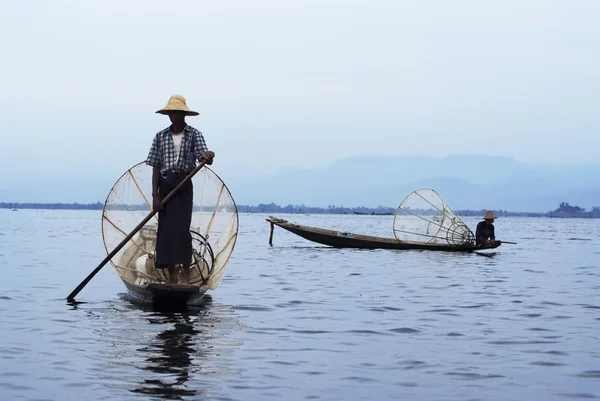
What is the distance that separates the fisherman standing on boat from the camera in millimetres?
9258

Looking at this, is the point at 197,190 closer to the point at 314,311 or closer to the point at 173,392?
the point at 314,311

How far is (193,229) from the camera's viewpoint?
34.3ft

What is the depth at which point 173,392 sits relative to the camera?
5.62 metres

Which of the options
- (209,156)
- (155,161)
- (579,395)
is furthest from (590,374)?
(155,161)

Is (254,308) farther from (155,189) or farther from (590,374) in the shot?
(590,374)

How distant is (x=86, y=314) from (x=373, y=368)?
4.52m

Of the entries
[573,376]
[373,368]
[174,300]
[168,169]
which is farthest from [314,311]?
[573,376]

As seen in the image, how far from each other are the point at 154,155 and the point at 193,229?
1416 millimetres

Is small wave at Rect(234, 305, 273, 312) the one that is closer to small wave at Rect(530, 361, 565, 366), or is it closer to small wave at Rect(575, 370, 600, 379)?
small wave at Rect(530, 361, 565, 366)

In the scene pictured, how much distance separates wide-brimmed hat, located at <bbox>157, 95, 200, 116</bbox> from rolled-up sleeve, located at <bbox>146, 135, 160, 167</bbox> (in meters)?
0.40

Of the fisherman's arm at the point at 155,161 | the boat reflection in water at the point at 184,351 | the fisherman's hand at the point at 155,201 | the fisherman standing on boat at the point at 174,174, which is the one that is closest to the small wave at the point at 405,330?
the boat reflection in water at the point at 184,351

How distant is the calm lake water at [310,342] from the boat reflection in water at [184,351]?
0.06 ft

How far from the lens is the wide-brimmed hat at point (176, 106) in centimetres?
910

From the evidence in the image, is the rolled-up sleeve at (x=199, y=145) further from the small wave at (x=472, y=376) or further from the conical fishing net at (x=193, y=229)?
the small wave at (x=472, y=376)
